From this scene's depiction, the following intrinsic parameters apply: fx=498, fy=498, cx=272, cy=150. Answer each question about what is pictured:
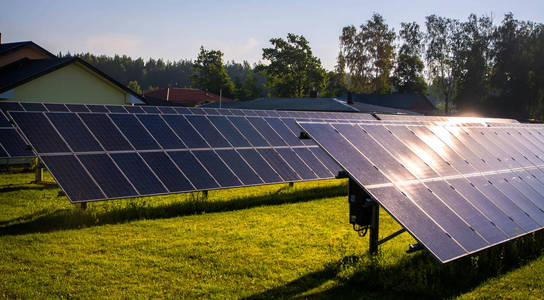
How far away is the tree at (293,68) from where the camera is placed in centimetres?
8731

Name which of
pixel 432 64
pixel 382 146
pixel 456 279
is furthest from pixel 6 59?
pixel 432 64

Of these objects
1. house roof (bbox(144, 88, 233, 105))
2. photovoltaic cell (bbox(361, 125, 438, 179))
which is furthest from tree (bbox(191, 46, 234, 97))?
photovoltaic cell (bbox(361, 125, 438, 179))

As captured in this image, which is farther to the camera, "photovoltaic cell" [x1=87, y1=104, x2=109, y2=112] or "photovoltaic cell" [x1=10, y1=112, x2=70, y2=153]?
"photovoltaic cell" [x1=87, y1=104, x2=109, y2=112]

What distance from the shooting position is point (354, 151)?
376 inches

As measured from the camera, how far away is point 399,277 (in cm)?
Result: 872

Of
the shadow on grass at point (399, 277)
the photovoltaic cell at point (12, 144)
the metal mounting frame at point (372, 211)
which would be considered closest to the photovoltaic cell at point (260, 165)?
the shadow on grass at point (399, 277)

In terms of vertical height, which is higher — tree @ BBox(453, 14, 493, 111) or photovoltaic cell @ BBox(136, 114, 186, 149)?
tree @ BBox(453, 14, 493, 111)

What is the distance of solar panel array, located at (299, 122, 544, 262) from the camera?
8.12 m

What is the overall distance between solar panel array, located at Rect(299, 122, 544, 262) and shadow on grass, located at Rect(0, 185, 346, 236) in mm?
6118

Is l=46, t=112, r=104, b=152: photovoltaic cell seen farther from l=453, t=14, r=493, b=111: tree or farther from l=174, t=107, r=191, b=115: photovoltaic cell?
l=453, t=14, r=493, b=111: tree

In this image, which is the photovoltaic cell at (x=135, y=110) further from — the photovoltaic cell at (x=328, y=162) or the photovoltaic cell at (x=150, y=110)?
the photovoltaic cell at (x=328, y=162)

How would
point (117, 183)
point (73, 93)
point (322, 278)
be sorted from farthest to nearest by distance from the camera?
point (73, 93), point (117, 183), point (322, 278)

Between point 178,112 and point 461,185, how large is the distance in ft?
37.9

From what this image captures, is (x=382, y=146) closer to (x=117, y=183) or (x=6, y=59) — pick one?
(x=117, y=183)
